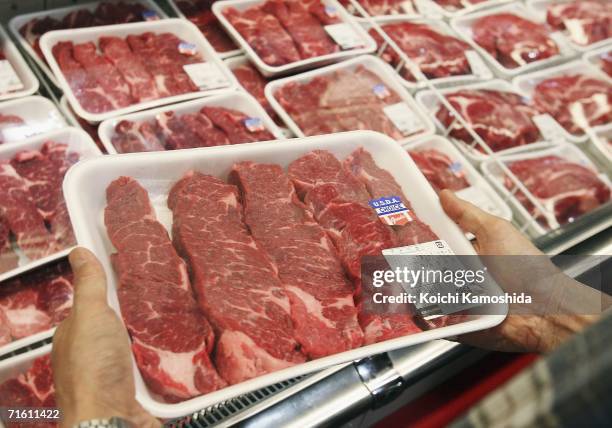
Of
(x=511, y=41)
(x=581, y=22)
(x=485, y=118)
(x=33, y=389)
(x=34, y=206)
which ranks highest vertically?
(x=581, y=22)

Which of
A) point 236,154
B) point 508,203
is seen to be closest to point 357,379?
point 236,154

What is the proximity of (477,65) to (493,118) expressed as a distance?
0.51 meters

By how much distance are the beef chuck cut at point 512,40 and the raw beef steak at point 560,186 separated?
87cm

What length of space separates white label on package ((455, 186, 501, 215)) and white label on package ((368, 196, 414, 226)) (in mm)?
1024

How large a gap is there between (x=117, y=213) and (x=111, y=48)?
1549 millimetres

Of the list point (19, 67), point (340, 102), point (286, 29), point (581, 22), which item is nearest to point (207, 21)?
point (286, 29)

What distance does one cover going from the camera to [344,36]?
11.5 feet

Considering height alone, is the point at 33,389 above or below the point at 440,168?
below

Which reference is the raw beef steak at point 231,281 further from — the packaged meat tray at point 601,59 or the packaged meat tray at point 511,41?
the packaged meat tray at point 601,59

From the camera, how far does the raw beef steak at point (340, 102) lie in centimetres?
306

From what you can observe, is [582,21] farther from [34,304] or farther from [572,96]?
[34,304]

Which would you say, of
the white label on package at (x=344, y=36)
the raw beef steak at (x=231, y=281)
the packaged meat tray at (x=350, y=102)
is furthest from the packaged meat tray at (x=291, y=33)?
the raw beef steak at (x=231, y=281)

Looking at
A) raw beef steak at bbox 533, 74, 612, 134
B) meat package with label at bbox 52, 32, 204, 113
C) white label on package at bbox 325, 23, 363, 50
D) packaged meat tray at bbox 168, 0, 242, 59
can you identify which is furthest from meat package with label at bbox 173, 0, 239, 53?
raw beef steak at bbox 533, 74, 612, 134

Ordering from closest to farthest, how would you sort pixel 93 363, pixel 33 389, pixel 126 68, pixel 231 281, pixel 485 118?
pixel 93 363
pixel 231 281
pixel 33 389
pixel 126 68
pixel 485 118
